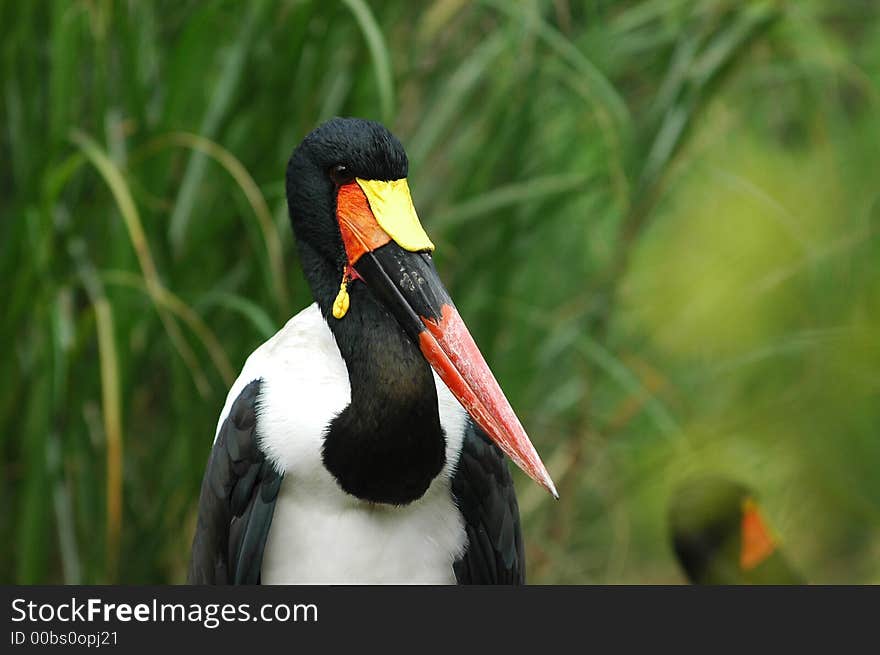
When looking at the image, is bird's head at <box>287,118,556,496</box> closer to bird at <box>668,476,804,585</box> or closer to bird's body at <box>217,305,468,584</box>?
bird's body at <box>217,305,468,584</box>

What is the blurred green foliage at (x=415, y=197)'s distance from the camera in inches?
74.3

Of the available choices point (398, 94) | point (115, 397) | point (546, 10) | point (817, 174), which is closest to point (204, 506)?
point (115, 397)

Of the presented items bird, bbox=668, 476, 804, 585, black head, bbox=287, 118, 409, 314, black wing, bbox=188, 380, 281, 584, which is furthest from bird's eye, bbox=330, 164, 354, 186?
bird, bbox=668, 476, 804, 585

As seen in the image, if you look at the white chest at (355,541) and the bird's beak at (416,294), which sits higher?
the bird's beak at (416,294)

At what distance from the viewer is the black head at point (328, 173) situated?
139 cm

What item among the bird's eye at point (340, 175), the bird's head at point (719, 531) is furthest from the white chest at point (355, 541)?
the bird's head at point (719, 531)

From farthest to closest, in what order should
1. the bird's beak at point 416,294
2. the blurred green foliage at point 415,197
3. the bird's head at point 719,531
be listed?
the bird's head at point 719,531
the blurred green foliage at point 415,197
the bird's beak at point 416,294

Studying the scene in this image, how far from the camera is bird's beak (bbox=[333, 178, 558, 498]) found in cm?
132

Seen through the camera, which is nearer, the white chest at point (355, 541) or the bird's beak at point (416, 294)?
the bird's beak at point (416, 294)

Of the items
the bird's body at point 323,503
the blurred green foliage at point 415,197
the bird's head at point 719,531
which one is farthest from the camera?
the bird's head at point 719,531

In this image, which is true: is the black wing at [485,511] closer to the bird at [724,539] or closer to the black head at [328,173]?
the black head at [328,173]

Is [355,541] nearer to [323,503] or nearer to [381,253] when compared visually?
[323,503]

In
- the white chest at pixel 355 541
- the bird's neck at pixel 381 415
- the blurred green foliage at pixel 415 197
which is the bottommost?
the white chest at pixel 355 541

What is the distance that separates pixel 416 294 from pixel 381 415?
0.14 metres
